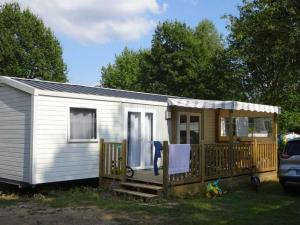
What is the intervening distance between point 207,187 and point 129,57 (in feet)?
122

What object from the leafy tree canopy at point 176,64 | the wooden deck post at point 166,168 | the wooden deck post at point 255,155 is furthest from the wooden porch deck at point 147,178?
the leafy tree canopy at point 176,64

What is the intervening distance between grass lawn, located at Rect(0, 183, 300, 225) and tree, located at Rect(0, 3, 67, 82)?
20.8 metres

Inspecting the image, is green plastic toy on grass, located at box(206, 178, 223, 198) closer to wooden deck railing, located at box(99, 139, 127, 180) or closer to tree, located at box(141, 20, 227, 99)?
wooden deck railing, located at box(99, 139, 127, 180)

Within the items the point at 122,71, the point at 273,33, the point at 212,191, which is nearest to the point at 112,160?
the point at 212,191

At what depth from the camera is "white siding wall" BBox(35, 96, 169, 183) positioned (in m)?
11.2

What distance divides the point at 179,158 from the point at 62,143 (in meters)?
3.16

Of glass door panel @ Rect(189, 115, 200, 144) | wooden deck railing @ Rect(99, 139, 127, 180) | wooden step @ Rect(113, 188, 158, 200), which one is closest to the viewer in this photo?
wooden step @ Rect(113, 188, 158, 200)

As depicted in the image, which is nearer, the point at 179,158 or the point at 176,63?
the point at 179,158

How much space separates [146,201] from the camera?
10664mm

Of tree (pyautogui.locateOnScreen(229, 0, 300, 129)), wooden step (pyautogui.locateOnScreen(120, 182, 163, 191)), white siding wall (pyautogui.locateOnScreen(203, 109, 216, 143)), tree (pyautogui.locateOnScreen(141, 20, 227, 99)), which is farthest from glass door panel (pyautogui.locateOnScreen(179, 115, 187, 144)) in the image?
tree (pyautogui.locateOnScreen(141, 20, 227, 99))

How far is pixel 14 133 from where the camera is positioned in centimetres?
1188

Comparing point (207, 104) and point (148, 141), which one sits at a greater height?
point (207, 104)

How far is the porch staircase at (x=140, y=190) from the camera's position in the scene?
10852mm

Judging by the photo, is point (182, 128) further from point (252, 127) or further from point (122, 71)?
point (122, 71)
